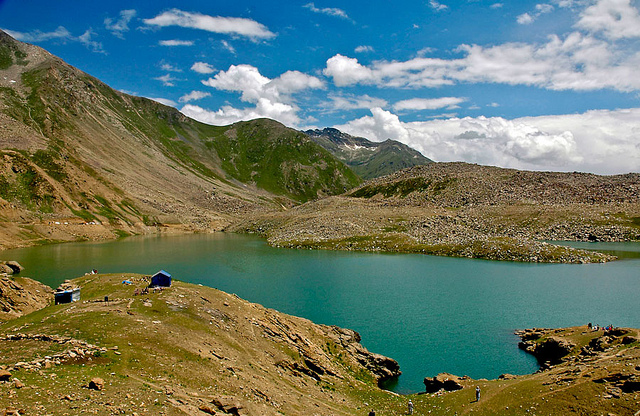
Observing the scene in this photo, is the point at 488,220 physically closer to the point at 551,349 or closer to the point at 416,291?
the point at 416,291

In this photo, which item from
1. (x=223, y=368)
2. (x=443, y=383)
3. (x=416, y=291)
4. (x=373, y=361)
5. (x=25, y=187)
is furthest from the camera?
(x=25, y=187)

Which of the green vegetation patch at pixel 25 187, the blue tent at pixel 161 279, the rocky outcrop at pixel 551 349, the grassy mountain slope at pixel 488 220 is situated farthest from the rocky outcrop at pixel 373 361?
the green vegetation patch at pixel 25 187

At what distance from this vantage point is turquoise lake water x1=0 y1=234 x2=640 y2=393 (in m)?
47.7

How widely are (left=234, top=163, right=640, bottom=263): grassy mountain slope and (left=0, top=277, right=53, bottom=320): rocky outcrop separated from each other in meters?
94.9

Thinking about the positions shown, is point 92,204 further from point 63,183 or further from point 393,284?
point 393,284

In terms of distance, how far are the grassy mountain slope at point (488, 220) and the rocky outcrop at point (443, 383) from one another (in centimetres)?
8409

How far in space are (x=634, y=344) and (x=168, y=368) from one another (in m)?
40.2

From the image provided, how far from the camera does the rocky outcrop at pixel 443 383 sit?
35125 millimetres

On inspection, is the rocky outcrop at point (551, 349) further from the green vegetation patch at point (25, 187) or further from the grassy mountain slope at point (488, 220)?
the green vegetation patch at point (25, 187)

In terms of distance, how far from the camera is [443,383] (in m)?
35.9

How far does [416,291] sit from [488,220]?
9320cm

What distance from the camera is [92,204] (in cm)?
17500

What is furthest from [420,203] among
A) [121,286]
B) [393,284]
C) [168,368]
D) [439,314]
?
[168,368]

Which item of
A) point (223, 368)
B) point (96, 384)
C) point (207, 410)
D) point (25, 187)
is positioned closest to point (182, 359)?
point (223, 368)
